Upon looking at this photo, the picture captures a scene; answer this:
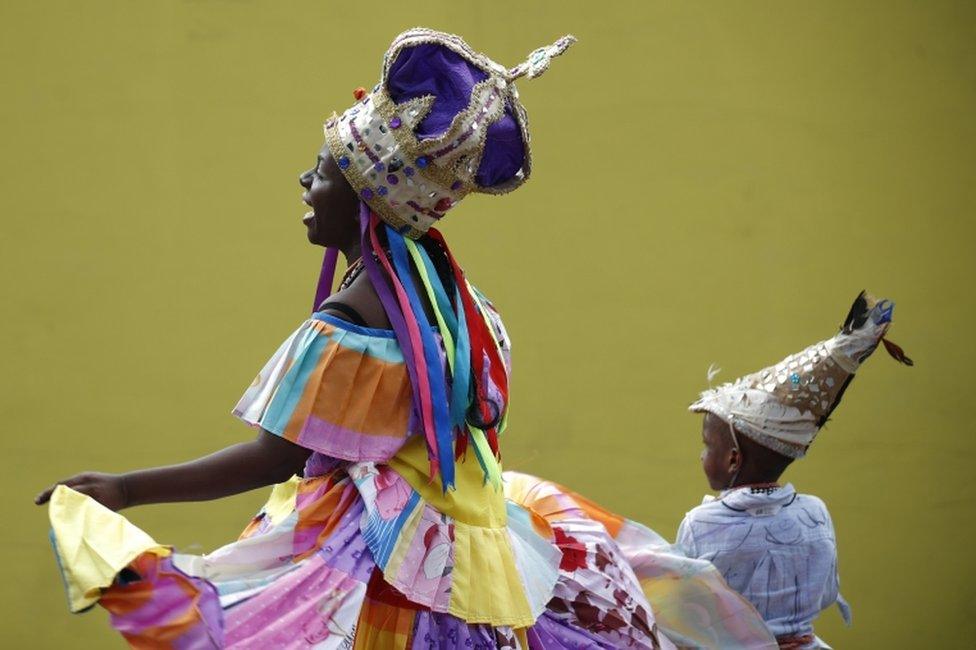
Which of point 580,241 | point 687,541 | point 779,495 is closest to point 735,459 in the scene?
point 779,495

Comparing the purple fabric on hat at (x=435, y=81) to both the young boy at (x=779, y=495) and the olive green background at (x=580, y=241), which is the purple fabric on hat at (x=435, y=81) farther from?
the olive green background at (x=580, y=241)

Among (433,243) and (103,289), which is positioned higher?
(433,243)

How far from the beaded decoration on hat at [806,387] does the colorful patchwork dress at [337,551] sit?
1.11m

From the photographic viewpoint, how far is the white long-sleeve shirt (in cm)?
421

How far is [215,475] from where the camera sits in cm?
315

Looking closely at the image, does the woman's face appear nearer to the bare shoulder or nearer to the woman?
the woman

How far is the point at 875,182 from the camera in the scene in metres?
6.19

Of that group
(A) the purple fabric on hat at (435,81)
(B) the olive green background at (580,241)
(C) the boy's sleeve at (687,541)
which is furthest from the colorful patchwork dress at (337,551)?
(B) the olive green background at (580,241)

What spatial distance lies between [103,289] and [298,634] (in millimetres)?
3160

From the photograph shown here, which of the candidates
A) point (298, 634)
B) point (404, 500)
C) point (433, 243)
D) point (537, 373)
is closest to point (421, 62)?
point (433, 243)

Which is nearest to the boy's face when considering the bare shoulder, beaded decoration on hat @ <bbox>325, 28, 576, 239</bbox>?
beaded decoration on hat @ <bbox>325, 28, 576, 239</bbox>

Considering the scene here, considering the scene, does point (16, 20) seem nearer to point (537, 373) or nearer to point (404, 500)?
point (537, 373)

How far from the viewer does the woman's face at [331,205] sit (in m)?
3.35

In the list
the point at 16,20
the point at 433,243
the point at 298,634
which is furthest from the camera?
the point at 16,20
